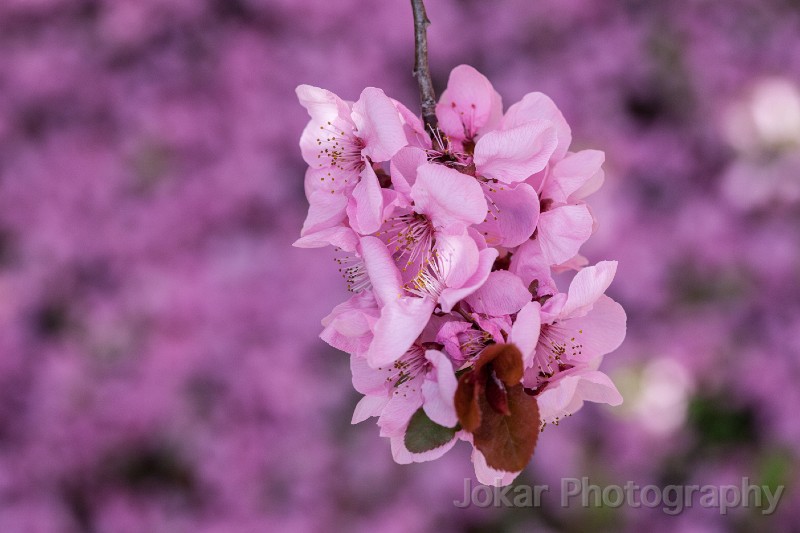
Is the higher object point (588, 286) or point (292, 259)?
point (588, 286)

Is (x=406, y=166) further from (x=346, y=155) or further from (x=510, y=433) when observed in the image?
(x=510, y=433)

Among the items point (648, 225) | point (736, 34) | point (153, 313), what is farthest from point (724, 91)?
point (153, 313)

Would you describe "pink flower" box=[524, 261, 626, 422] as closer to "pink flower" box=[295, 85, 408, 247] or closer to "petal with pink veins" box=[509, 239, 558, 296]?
"petal with pink veins" box=[509, 239, 558, 296]

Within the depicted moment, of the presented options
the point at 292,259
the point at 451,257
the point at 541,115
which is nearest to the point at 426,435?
the point at 451,257

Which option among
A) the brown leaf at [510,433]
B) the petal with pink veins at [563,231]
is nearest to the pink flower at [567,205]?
the petal with pink veins at [563,231]

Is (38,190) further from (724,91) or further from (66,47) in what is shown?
(724,91)

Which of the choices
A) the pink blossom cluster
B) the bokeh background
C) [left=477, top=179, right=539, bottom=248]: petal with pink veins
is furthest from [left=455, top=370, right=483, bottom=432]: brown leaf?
the bokeh background

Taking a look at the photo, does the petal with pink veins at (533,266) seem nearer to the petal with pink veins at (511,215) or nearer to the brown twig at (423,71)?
the petal with pink veins at (511,215)
